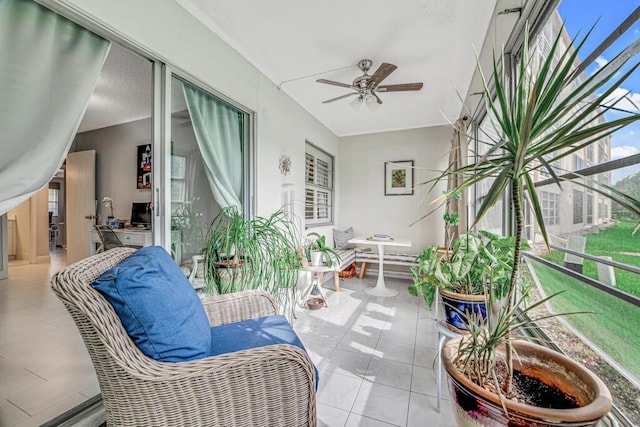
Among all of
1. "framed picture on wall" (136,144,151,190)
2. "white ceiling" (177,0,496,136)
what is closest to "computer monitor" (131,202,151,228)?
"framed picture on wall" (136,144,151,190)

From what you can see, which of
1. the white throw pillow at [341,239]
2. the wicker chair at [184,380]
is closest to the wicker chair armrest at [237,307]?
the wicker chair at [184,380]

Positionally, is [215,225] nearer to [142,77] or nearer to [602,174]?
[142,77]

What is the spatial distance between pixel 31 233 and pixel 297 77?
216 inches

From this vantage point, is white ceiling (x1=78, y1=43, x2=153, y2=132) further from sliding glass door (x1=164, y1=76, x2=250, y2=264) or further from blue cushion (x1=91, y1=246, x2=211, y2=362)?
blue cushion (x1=91, y1=246, x2=211, y2=362)

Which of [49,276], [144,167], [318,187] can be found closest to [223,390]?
[318,187]

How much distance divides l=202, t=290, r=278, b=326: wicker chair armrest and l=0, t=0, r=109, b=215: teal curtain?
1010 millimetres

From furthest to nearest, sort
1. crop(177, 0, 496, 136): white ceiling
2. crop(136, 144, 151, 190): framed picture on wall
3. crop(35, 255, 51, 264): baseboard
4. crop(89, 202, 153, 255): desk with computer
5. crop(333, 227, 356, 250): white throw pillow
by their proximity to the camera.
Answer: crop(35, 255, 51, 264): baseboard → crop(333, 227, 356, 250): white throw pillow → crop(136, 144, 151, 190): framed picture on wall → crop(89, 202, 153, 255): desk with computer → crop(177, 0, 496, 136): white ceiling

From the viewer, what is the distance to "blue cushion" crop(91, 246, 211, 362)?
898mm

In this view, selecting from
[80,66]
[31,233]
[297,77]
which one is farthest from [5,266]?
[297,77]

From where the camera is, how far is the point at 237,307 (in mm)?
1536

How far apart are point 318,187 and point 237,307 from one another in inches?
119

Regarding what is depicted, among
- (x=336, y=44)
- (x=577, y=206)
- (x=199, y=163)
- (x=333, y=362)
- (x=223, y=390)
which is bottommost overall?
(x=333, y=362)

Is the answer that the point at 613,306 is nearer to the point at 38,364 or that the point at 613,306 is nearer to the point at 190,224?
the point at 190,224

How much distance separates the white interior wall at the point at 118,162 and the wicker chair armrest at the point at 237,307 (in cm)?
338
